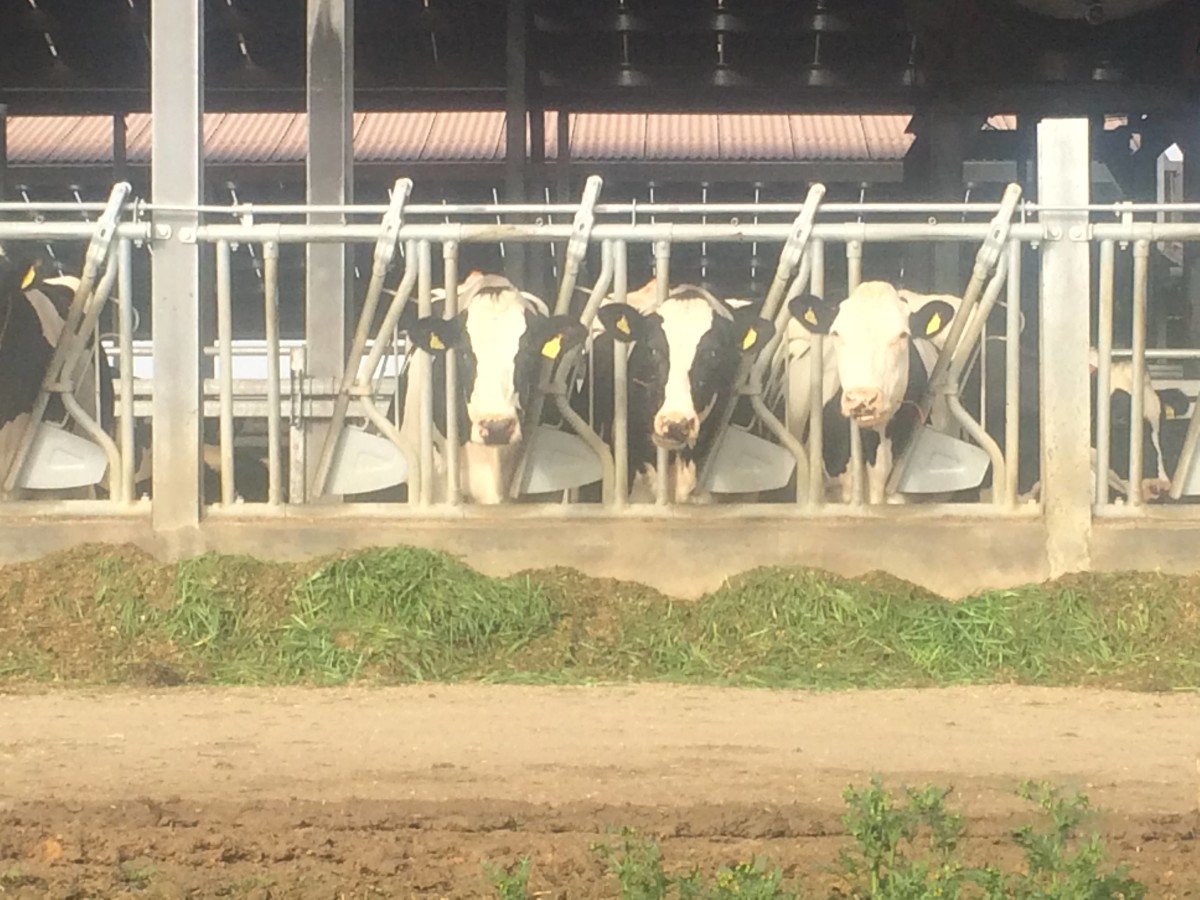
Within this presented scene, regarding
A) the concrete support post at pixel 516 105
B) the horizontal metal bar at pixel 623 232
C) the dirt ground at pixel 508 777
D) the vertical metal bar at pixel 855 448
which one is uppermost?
the concrete support post at pixel 516 105

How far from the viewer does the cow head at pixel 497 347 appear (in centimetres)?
835

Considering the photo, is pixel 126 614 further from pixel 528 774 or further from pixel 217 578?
pixel 528 774

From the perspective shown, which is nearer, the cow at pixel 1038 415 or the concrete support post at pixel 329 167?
the concrete support post at pixel 329 167

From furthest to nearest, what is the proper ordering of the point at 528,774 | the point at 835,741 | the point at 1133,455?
the point at 1133,455, the point at 835,741, the point at 528,774

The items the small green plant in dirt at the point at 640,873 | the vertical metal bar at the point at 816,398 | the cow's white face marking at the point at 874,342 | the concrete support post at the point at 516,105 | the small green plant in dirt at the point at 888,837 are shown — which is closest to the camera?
the small green plant in dirt at the point at 640,873

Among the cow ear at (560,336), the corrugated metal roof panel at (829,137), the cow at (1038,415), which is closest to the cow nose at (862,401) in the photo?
the cow ear at (560,336)

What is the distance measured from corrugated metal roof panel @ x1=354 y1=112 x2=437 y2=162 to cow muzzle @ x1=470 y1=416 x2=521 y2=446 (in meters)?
10.6

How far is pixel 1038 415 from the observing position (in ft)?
34.6

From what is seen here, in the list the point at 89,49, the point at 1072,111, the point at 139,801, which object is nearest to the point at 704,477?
the point at 139,801

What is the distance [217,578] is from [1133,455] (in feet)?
13.3

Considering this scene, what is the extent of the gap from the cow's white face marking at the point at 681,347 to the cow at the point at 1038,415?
→ 7.43ft

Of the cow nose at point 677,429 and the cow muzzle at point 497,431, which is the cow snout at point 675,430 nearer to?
the cow nose at point 677,429

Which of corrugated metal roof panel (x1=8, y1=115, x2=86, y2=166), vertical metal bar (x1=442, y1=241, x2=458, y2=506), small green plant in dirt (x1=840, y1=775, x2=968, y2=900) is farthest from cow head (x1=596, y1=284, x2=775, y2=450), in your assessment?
corrugated metal roof panel (x1=8, y1=115, x2=86, y2=166)

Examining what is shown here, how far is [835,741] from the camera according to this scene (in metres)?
5.79
